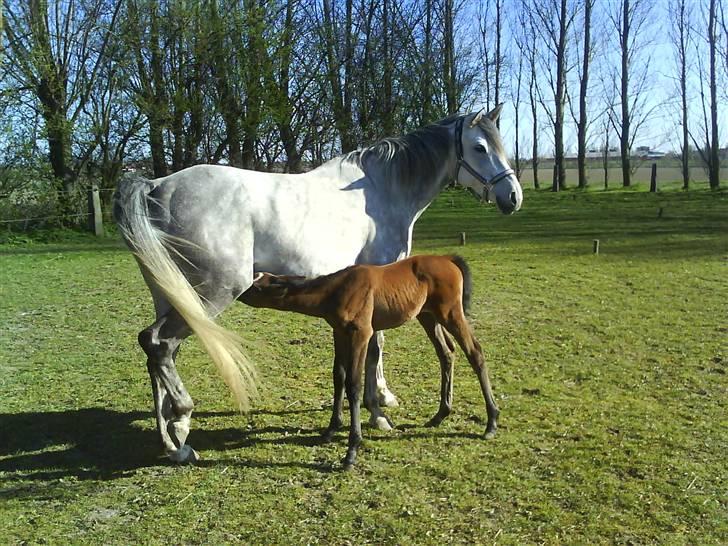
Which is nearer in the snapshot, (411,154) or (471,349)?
(471,349)

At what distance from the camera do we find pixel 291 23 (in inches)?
760

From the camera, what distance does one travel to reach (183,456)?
373 cm

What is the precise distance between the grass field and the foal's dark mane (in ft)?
4.88

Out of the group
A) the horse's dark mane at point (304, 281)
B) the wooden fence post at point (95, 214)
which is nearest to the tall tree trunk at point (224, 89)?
the wooden fence post at point (95, 214)

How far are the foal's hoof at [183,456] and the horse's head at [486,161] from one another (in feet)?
8.25

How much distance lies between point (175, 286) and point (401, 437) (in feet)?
5.67

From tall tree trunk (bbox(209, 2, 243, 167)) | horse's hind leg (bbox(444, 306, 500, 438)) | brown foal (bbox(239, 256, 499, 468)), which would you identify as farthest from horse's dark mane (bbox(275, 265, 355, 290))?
tall tree trunk (bbox(209, 2, 243, 167))

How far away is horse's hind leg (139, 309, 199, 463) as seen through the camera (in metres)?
3.55

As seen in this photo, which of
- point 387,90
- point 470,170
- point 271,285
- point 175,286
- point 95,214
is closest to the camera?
point 175,286

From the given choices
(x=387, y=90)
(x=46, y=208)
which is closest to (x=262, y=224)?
(x=46, y=208)

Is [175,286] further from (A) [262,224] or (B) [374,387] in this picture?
(B) [374,387]

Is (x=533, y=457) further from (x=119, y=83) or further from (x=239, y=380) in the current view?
(x=119, y=83)

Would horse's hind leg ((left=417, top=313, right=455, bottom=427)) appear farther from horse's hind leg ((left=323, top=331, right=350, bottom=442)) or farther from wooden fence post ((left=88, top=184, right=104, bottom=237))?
wooden fence post ((left=88, top=184, right=104, bottom=237))

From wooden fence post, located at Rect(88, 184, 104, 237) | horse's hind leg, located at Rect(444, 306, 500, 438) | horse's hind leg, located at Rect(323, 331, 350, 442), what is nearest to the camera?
horse's hind leg, located at Rect(323, 331, 350, 442)
